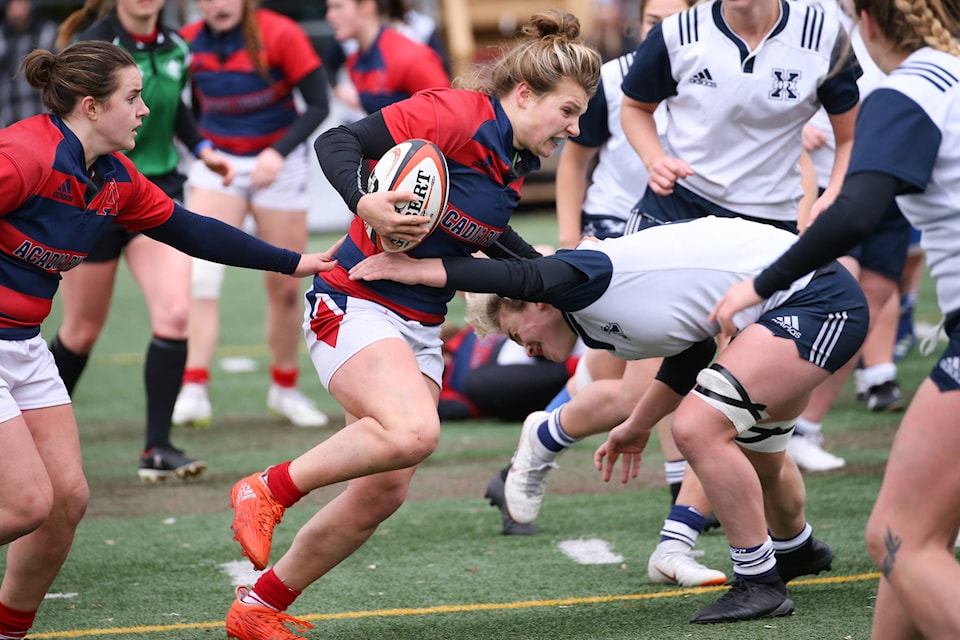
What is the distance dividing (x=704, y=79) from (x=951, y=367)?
1792mm

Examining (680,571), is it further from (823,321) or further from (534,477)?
(823,321)

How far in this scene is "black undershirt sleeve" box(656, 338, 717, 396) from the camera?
360 centimetres

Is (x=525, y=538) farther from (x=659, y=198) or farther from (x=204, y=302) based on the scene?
(x=204, y=302)

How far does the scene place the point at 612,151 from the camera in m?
4.91

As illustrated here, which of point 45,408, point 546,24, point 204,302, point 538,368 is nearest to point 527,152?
point 546,24

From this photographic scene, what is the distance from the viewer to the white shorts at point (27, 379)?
3109 millimetres

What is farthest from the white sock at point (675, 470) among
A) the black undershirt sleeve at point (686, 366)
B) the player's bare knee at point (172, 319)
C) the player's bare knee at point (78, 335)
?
the player's bare knee at point (78, 335)

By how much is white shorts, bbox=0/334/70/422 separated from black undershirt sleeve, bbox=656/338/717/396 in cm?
171

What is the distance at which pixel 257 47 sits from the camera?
20.5 ft

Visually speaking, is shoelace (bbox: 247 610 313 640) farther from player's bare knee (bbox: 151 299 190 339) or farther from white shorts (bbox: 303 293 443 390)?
player's bare knee (bbox: 151 299 190 339)

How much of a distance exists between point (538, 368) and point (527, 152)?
3.18 m

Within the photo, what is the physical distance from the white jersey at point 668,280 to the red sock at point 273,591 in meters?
1.08

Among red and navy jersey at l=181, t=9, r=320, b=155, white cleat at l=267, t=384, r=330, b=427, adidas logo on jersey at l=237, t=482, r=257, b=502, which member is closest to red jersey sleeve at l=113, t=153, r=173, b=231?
adidas logo on jersey at l=237, t=482, r=257, b=502

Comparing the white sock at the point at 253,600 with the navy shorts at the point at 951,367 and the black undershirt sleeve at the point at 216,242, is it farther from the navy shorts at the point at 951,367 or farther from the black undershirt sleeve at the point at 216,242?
the navy shorts at the point at 951,367
